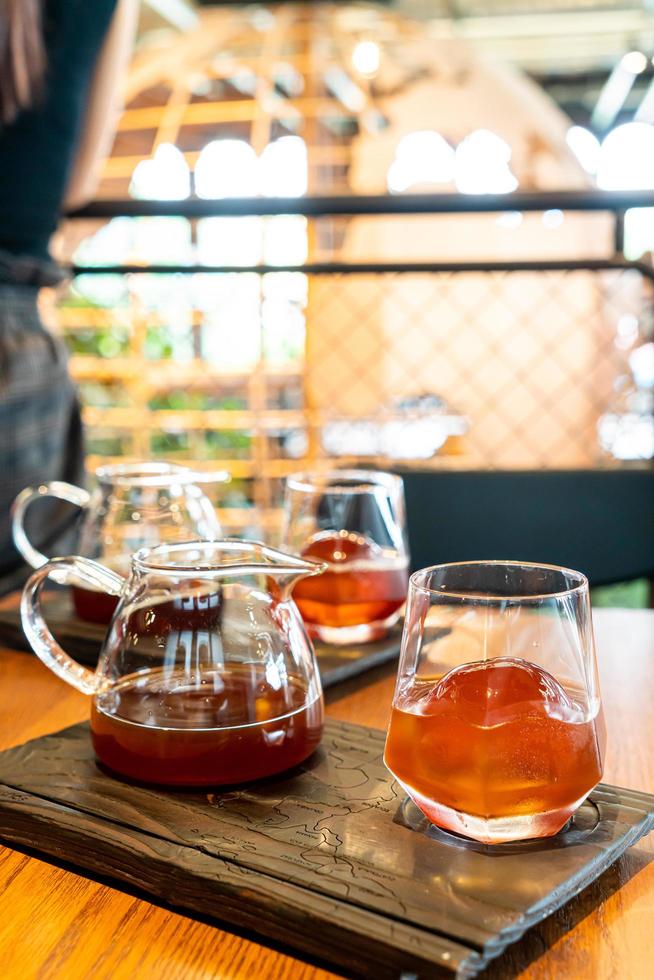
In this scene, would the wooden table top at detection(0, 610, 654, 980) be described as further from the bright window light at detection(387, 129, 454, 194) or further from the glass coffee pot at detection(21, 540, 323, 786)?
the bright window light at detection(387, 129, 454, 194)

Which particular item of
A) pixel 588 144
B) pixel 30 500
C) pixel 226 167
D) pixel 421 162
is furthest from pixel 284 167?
pixel 30 500

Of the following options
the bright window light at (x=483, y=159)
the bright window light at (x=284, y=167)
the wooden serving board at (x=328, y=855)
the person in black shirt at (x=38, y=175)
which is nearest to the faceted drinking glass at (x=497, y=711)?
the wooden serving board at (x=328, y=855)

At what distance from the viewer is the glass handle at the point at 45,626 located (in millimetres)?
536

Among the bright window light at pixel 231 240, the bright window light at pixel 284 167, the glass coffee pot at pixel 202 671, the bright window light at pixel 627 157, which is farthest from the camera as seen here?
the bright window light at pixel 627 157

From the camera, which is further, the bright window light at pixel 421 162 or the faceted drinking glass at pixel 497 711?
the bright window light at pixel 421 162

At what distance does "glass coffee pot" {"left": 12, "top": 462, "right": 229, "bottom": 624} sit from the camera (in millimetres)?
813

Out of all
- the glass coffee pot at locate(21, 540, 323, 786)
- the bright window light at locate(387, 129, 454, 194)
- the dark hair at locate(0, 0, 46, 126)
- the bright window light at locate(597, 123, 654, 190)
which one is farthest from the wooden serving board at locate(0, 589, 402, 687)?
the bright window light at locate(597, 123, 654, 190)

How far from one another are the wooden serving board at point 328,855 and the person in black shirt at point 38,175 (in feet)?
3.03

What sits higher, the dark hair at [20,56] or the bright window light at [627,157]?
the bright window light at [627,157]

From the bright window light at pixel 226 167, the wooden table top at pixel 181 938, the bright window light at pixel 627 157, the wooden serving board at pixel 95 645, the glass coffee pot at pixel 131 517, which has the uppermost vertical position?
the bright window light at pixel 627 157

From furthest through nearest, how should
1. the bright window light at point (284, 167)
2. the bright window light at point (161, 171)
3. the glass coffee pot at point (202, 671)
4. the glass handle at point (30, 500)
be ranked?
the bright window light at point (161, 171), the bright window light at point (284, 167), the glass handle at point (30, 500), the glass coffee pot at point (202, 671)

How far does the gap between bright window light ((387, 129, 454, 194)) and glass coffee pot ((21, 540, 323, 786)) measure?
20.0 feet

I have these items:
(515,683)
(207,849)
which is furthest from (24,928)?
(515,683)

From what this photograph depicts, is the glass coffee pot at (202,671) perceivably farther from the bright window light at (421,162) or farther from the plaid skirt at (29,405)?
the bright window light at (421,162)
